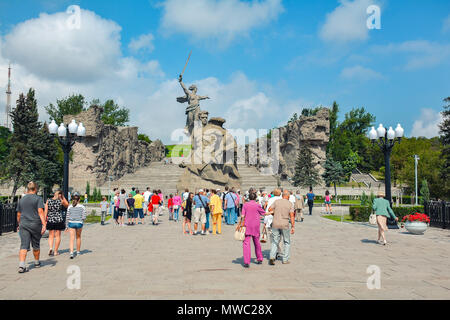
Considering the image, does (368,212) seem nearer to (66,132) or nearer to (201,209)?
(201,209)

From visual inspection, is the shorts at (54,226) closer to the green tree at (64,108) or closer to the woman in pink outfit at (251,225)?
the woman in pink outfit at (251,225)

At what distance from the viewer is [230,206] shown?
51.7 ft

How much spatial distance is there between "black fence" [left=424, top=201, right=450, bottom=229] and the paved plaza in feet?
13.0

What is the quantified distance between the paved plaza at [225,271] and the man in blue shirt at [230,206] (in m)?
4.10

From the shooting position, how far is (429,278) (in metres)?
6.29

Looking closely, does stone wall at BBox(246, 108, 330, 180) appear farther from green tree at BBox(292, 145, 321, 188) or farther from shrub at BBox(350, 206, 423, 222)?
shrub at BBox(350, 206, 423, 222)

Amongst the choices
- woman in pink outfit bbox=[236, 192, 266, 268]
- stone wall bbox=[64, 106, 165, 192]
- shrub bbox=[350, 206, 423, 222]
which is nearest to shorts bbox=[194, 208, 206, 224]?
woman in pink outfit bbox=[236, 192, 266, 268]

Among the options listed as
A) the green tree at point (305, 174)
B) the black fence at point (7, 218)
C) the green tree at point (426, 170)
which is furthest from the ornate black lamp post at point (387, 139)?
the green tree at point (305, 174)

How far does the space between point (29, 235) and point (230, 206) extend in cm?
951

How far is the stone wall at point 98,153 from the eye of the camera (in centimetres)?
4312

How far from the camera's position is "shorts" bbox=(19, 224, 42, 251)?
7.04 meters

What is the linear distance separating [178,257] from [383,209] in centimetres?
610
